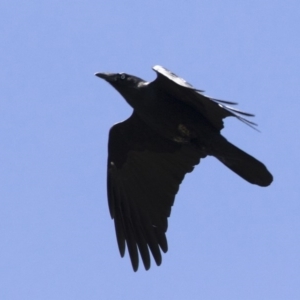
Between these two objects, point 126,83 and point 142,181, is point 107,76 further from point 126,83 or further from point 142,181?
point 142,181

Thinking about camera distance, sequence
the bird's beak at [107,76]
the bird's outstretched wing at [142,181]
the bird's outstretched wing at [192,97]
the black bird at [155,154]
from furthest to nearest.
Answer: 1. the bird's outstretched wing at [142,181]
2. the bird's beak at [107,76]
3. the black bird at [155,154]
4. the bird's outstretched wing at [192,97]

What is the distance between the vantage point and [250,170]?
10.7 m

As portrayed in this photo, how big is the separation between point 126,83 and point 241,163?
62.1 inches

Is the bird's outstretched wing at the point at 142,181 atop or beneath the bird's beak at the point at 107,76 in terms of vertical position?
beneath

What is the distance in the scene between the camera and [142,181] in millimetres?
11930

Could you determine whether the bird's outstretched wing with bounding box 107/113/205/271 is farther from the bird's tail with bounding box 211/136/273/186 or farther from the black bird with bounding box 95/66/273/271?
the bird's tail with bounding box 211/136/273/186

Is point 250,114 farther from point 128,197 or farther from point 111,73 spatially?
point 128,197

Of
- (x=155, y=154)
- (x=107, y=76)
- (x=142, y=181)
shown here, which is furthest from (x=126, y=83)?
(x=142, y=181)

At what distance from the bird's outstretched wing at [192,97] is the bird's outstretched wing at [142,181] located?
997 mm

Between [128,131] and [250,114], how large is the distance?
303 centimetres

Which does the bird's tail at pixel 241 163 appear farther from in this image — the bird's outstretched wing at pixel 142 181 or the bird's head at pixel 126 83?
the bird's head at pixel 126 83

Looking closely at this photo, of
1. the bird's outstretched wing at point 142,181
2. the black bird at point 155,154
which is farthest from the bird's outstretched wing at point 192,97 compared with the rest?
the bird's outstretched wing at point 142,181

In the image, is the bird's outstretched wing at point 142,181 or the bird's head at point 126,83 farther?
the bird's outstretched wing at point 142,181

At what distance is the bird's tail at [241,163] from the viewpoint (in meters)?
10.6
